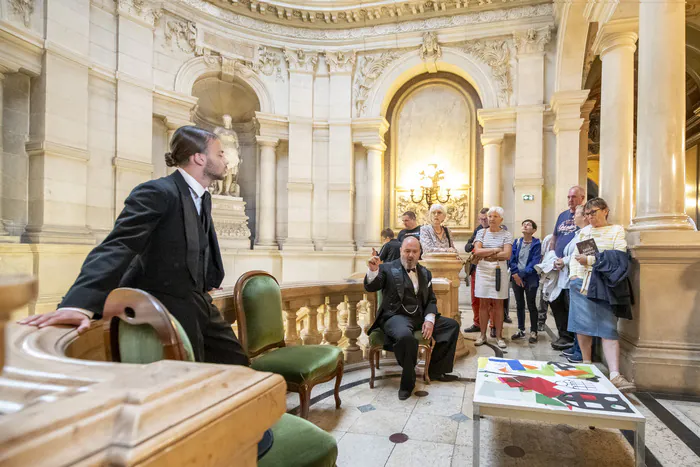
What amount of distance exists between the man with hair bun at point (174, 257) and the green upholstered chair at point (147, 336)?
0.74ft

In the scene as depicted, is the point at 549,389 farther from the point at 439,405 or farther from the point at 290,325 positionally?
the point at 290,325

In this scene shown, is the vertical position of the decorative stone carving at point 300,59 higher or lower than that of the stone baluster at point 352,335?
higher

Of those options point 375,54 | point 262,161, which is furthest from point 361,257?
point 375,54

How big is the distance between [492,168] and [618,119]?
4221 mm

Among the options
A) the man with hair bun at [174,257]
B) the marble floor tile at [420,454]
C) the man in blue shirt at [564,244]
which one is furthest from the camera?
the man in blue shirt at [564,244]

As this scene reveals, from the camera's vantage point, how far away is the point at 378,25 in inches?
419

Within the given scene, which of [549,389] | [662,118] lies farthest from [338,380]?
[662,118]

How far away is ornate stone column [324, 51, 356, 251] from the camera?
10.7 metres

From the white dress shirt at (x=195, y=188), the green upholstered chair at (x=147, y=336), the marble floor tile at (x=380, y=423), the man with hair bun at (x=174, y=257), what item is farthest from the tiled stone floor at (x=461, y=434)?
the white dress shirt at (x=195, y=188)

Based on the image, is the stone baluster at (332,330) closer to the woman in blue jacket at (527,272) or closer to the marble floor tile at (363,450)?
the marble floor tile at (363,450)

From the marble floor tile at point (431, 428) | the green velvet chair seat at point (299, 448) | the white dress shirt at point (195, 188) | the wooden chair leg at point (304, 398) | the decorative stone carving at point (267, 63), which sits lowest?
the marble floor tile at point (431, 428)

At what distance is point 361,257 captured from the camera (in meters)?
10.4

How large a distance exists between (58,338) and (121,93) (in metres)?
8.77

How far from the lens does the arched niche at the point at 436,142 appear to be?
34.2ft
